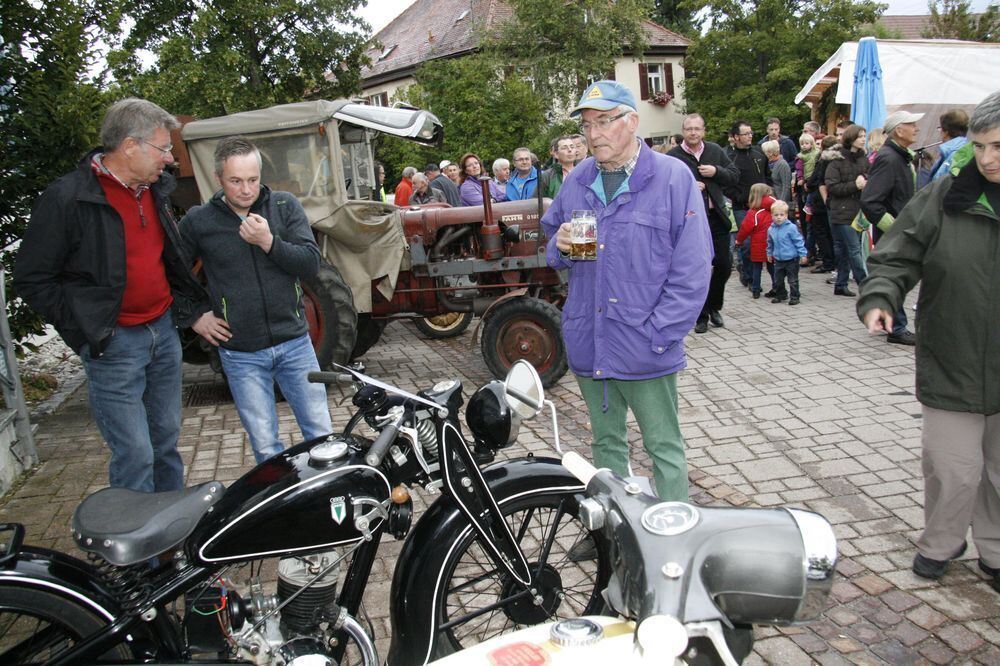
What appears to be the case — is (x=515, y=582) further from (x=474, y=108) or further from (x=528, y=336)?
(x=474, y=108)

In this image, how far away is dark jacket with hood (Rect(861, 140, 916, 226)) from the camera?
6.61 meters

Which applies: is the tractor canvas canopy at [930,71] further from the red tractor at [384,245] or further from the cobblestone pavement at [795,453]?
the red tractor at [384,245]

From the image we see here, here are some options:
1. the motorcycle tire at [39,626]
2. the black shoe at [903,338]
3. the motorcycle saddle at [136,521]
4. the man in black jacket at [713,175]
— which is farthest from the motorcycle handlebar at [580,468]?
the black shoe at [903,338]

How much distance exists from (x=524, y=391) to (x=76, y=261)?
192 centimetres

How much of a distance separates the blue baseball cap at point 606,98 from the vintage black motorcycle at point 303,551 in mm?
1276

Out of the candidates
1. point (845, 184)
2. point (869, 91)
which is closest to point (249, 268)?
point (845, 184)

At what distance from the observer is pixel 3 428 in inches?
195

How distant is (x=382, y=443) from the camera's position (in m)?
2.24

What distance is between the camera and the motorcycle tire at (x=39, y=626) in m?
2.25

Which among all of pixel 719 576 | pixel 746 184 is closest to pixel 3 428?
pixel 719 576

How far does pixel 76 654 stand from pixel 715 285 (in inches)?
259

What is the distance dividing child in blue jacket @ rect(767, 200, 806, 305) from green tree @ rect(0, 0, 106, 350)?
21.4 feet

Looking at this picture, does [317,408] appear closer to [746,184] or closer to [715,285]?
[715,285]

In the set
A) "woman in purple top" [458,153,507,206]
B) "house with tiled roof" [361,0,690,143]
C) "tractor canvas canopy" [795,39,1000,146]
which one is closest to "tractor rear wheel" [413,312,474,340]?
"woman in purple top" [458,153,507,206]
